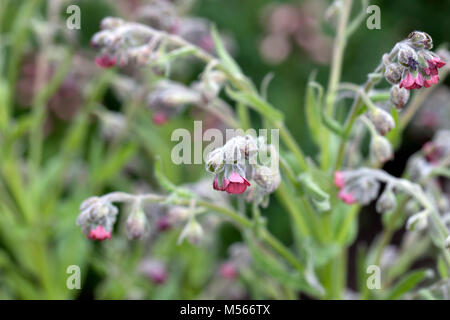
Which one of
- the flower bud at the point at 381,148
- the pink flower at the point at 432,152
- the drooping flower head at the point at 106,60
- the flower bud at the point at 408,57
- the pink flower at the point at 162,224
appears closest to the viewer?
the flower bud at the point at 408,57

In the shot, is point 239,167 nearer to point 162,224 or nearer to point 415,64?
point 415,64

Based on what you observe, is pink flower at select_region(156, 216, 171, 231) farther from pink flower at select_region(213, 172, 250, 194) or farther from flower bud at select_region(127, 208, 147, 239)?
pink flower at select_region(213, 172, 250, 194)

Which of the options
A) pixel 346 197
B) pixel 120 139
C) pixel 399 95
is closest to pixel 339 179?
pixel 346 197

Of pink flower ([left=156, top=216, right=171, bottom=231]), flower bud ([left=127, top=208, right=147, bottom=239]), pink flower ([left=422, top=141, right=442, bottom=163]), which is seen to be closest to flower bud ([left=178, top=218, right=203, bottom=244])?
flower bud ([left=127, top=208, right=147, bottom=239])

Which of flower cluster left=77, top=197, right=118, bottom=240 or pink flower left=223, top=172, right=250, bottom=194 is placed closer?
pink flower left=223, top=172, right=250, bottom=194

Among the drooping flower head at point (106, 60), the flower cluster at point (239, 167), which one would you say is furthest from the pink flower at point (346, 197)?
the drooping flower head at point (106, 60)

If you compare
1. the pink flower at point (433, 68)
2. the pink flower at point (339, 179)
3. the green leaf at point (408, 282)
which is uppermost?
the pink flower at point (433, 68)

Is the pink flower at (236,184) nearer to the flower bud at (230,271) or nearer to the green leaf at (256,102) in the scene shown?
the green leaf at (256,102)
